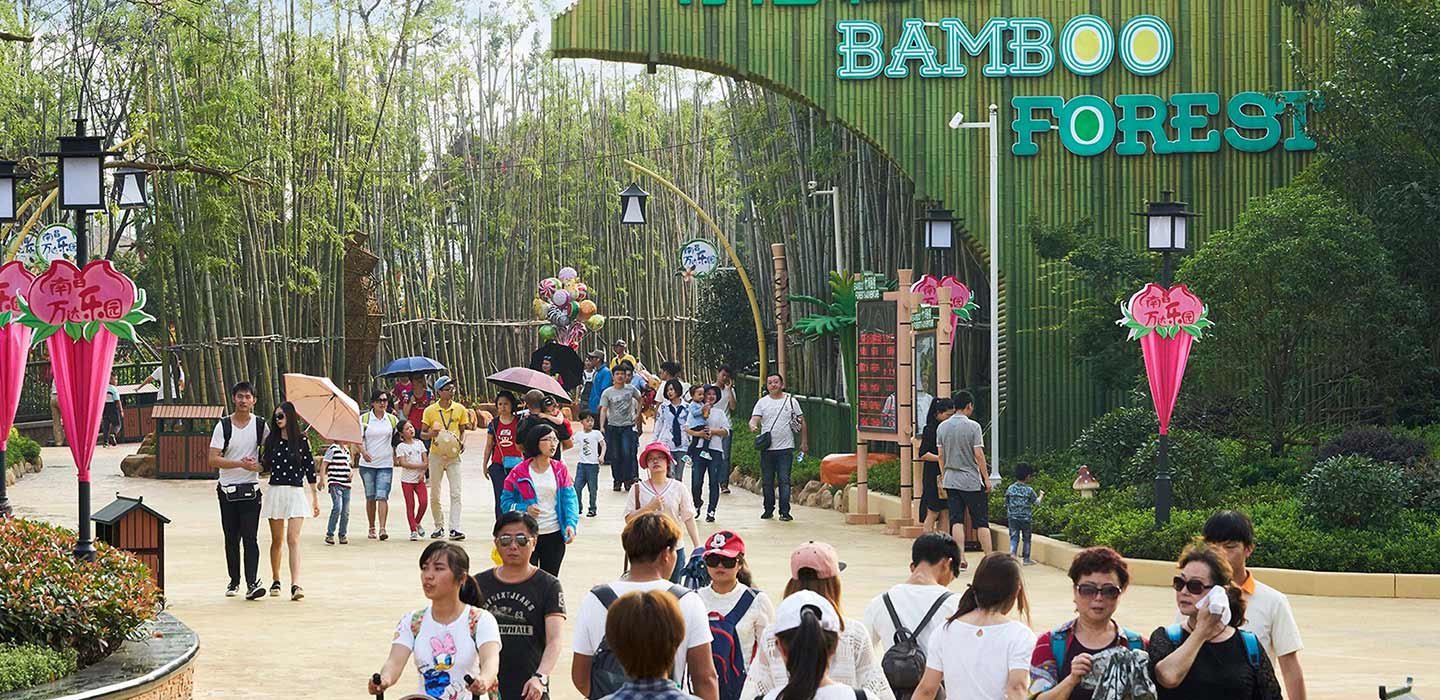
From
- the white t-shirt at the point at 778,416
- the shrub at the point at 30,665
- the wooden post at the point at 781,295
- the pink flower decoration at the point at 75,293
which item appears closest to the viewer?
the shrub at the point at 30,665

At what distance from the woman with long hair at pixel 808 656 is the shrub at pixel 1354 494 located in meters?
9.24

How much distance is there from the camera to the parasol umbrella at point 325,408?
15562 millimetres

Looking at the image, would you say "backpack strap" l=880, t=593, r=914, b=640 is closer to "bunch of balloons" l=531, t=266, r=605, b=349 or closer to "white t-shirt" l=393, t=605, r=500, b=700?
"white t-shirt" l=393, t=605, r=500, b=700

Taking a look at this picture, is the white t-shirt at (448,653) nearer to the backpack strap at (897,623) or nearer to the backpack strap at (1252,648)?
the backpack strap at (897,623)

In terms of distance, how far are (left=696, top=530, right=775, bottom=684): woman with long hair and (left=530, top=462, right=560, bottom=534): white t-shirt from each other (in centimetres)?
370

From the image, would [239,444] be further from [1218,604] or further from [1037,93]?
[1037,93]

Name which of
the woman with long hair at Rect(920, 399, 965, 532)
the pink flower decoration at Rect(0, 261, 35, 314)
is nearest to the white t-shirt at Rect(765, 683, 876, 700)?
the pink flower decoration at Rect(0, 261, 35, 314)

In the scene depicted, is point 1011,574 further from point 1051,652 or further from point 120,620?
point 120,620

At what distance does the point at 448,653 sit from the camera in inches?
233

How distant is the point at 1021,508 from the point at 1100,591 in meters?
9.15

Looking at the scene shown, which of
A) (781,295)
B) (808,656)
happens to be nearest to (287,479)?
(808,656)

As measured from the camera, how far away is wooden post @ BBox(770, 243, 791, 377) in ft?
85.7

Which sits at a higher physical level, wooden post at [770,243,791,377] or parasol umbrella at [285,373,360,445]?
wooden post at [770,243,791,377]

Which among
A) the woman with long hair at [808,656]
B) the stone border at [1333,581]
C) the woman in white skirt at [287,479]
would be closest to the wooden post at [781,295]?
the stone border at [1333,581]
